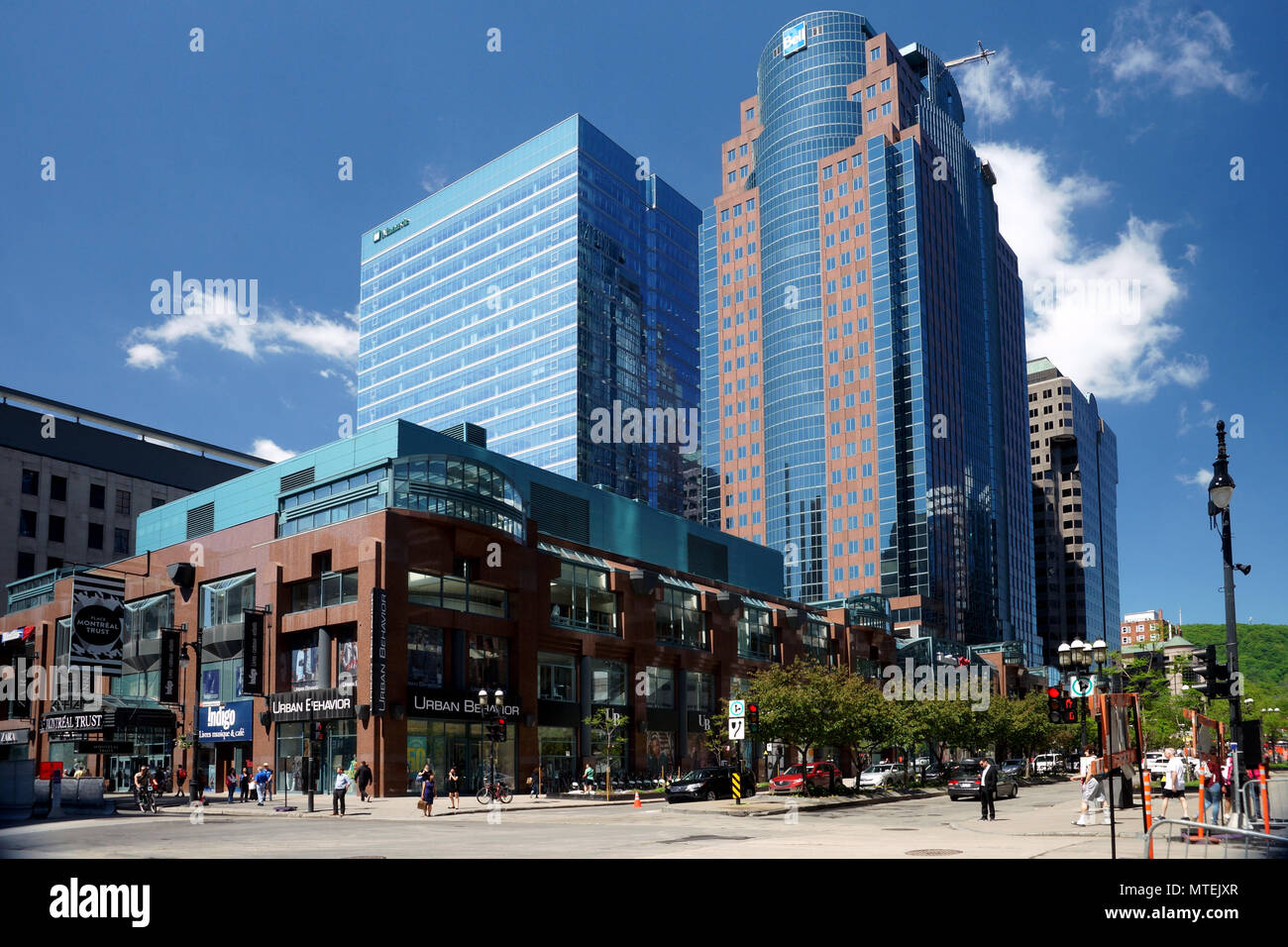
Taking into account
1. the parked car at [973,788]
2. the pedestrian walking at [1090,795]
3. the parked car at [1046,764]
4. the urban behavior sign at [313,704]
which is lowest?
the parked car at [1046,764]

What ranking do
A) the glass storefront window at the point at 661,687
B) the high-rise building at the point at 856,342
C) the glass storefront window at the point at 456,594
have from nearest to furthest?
the glass storefront window at the point at 456,594, the glass storefront window at the point at 661,687, the high-rise building at the point at 856,342

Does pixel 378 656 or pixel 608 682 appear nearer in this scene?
pixel 378 656

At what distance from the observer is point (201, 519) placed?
7494cm

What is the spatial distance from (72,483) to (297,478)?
36488mm

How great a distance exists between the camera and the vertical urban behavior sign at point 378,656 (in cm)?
4928

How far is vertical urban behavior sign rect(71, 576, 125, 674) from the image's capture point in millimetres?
54562

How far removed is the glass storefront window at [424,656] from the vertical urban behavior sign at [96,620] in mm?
16335

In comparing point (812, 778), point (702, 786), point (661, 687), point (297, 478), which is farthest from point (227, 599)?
point (812, 778)

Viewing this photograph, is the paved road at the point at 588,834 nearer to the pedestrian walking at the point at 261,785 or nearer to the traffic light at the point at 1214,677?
the traffic light at the point at 1214,677

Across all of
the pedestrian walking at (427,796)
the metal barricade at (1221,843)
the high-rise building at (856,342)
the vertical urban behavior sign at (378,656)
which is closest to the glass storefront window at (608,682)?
the vertical urban behavior sign at (378,656)

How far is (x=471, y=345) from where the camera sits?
151250 mm

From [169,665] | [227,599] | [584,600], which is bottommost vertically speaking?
[169,665]

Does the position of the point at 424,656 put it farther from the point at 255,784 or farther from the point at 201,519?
the point at 201,519
